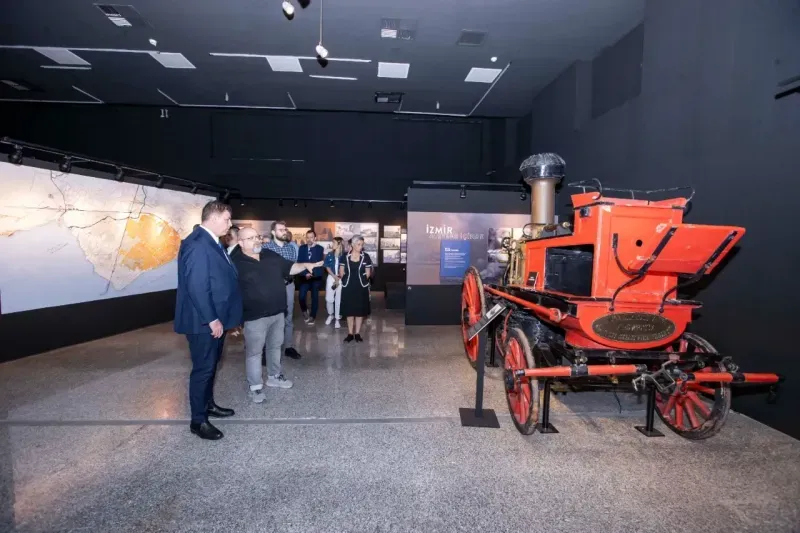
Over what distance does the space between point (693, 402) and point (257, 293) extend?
3.80 metres

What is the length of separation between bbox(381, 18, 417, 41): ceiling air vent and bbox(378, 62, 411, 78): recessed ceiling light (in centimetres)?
93

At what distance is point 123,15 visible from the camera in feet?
17.7

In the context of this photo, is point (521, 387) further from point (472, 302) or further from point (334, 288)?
point (334, 288)

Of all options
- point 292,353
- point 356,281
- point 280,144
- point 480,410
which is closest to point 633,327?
point 480,410

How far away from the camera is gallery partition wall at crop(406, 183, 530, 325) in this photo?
7.30m

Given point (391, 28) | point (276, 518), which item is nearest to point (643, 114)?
point (391, 28)

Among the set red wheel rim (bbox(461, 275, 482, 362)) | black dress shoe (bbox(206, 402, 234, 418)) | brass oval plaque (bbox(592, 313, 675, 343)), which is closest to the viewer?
brass oval plaque (bbox(592, 313, 675, 343))

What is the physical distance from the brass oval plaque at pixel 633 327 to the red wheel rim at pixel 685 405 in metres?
0.41

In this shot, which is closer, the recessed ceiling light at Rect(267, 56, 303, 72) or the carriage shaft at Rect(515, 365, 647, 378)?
the carriage shaft at Rect(515, 365, 647, 378)

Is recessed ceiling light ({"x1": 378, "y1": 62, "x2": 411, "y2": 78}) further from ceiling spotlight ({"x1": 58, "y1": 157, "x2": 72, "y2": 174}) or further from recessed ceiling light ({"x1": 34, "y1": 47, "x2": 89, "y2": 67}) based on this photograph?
recessed ceiling light ({"x1": 34, "y1": 47, "x2": 89, "y2": 67})

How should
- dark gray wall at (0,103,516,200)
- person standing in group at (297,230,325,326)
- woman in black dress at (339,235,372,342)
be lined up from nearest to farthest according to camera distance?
woman in black dress at (339,235,372,342) < person standing in group at (297,230,325,326) < dark gray wall at (0,103,516,200)

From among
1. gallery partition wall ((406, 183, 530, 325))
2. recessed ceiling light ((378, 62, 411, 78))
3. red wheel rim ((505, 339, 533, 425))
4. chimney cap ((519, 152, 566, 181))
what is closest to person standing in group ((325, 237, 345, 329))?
gallery partition wall ((406, 183, 530, 325))

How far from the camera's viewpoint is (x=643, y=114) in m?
4.70

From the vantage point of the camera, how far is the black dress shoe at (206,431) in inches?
115
